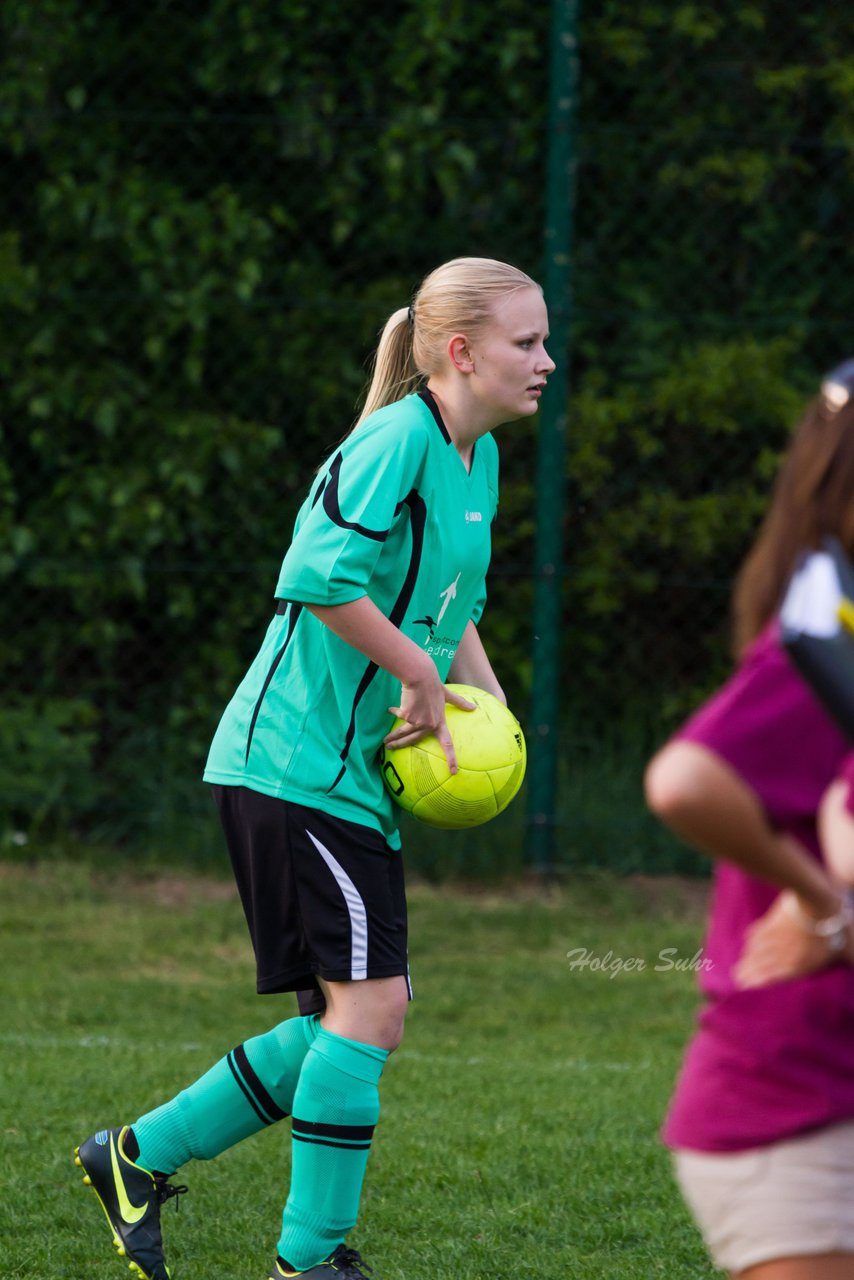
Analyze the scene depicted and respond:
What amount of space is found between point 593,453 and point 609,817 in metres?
1.66

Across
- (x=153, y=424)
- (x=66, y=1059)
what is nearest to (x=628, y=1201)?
(x=66, y=1059)

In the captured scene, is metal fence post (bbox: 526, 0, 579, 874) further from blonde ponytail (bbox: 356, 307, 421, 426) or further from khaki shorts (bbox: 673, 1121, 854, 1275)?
khaki shorts (bbox: 673, 1121, 854, 1275)

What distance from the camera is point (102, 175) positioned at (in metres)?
7.77

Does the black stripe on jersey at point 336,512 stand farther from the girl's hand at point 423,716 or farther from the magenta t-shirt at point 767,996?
the magenta t-shirt at point 767,996

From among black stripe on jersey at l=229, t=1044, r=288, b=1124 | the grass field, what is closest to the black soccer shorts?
black stripe on jersey at l=229, t=1044, r=288, b=1124

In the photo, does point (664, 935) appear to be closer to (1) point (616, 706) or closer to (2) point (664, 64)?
(1) point (616, 706)

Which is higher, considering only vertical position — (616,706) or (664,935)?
(616,706)

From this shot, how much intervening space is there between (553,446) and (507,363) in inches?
155

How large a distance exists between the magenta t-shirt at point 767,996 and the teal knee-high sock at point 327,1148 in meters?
1.39

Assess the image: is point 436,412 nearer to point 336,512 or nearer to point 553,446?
point 336,512

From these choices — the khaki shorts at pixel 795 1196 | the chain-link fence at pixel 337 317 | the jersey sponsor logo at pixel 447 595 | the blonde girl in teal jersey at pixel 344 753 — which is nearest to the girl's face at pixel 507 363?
the blonde girl in teal jersey at pixel 344 753

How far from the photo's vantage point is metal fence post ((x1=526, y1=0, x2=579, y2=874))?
24.4ft

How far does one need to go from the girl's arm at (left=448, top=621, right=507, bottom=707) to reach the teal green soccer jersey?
26 cm

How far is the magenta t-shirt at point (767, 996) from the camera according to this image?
6.11ft
